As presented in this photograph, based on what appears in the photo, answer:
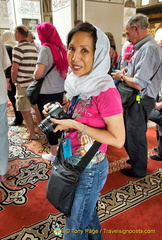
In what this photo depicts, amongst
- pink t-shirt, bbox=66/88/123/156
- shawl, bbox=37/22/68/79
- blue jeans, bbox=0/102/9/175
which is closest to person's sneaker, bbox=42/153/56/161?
blue jeans, bbox=0/102/9/175

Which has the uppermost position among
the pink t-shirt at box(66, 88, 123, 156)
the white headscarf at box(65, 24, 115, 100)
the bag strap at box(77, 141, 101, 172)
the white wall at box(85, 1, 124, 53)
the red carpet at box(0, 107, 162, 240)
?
the white wall at box(85, 1, 124, 53)

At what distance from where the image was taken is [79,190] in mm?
1022

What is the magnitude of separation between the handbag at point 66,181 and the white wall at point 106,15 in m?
3.53

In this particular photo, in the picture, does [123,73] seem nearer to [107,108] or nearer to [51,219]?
[107,108]

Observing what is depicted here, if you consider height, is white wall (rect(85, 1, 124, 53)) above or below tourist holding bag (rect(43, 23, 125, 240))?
above

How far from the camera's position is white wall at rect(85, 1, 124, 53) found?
3.73 metres

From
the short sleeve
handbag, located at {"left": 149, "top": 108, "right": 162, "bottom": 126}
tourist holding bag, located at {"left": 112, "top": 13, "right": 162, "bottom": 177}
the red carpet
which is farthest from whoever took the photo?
handbag, located at {"left": 149, "top": 108, "right": 162, "bottom": 126}

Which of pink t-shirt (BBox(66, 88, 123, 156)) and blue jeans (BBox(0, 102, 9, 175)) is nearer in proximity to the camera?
pink t-shirt (BBox(66, 88, 123, 156))

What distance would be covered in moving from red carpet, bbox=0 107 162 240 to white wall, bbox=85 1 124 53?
9.34 ft

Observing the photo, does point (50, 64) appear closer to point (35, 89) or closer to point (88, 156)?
point (35, 89)

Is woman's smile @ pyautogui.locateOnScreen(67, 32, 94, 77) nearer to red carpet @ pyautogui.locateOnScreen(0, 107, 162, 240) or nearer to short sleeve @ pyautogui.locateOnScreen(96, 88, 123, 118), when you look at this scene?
short sleeve @ pyautogui.locateOnScreen(96, 88, 123, 118)

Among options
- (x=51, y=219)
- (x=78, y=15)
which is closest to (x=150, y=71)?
(x=51, y=219)

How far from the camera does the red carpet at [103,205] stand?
155 centimetres

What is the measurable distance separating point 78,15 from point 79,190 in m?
3.85
